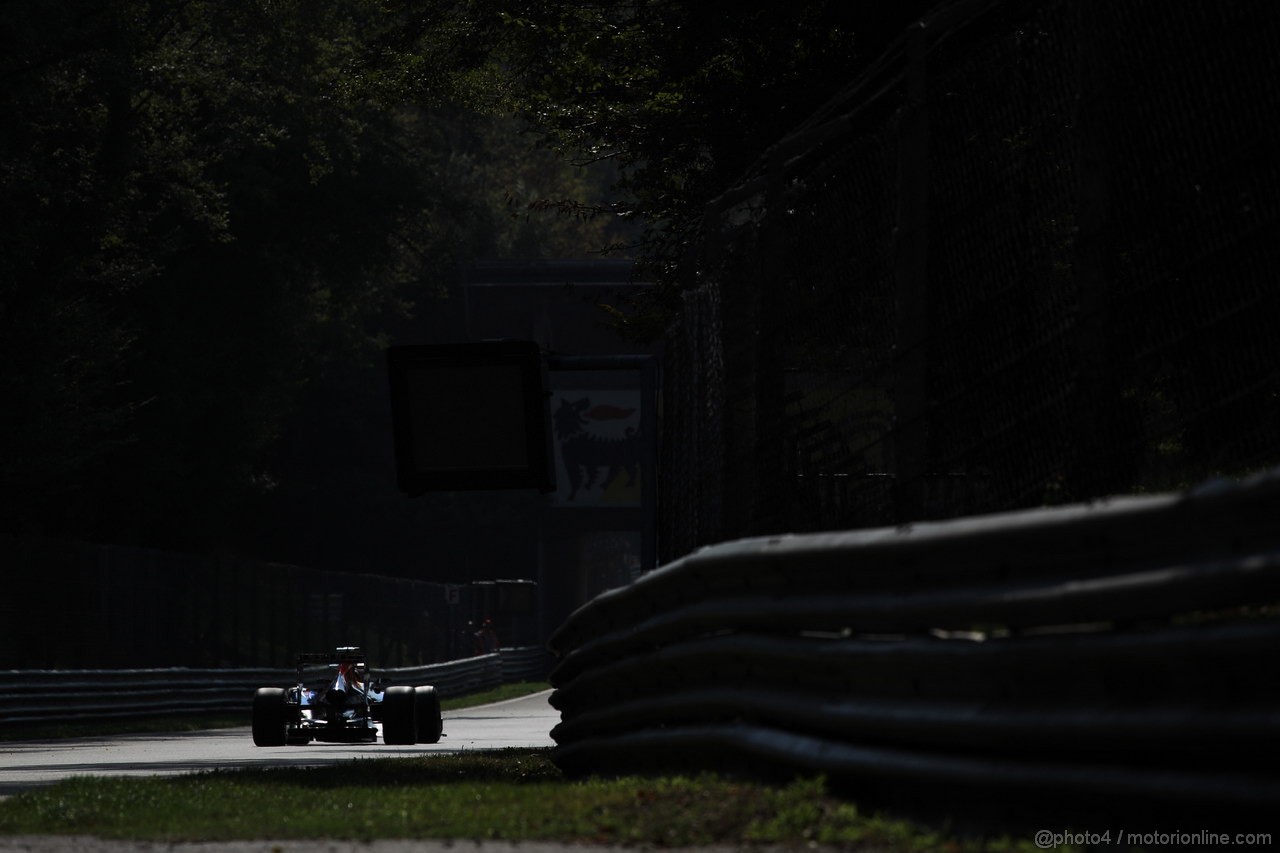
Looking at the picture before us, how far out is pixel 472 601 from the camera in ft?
205

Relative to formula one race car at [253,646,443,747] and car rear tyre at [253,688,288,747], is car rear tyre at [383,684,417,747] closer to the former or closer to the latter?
Result: formula one race car at [253,646,443,747]

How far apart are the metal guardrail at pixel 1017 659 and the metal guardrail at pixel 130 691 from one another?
15191 mm

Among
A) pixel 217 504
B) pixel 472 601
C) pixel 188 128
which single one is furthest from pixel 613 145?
pixel 472 601

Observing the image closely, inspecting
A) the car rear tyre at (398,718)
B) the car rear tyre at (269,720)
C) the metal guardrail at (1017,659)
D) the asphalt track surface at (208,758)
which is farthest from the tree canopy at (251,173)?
the metal guardrail at (1017,659)

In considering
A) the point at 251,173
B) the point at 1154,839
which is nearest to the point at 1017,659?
the point at 1154,839

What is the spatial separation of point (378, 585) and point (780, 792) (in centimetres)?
4326

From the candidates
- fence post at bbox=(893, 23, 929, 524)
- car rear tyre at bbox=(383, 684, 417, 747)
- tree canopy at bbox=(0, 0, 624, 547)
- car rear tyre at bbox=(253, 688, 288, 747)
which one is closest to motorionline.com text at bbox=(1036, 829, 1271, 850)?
fence post at bbox=(893, 23, 929, 524)

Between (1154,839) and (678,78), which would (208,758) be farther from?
(1154,839)

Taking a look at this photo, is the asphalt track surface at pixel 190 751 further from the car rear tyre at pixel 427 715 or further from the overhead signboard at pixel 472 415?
the overhead signboard at pixel 472 415

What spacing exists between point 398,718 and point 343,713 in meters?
0.97

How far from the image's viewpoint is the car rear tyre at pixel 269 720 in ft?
71.4

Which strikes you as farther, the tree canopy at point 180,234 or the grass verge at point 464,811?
the tree canopy at point 180,234

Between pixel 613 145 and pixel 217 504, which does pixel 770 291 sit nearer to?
pixel 613 145

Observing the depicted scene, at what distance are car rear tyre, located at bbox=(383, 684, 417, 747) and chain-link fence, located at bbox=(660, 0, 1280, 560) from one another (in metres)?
10.7
